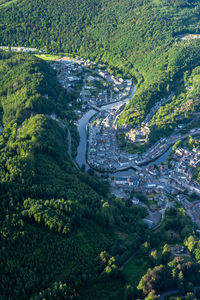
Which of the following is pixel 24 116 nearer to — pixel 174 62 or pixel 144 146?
pixel 144 146

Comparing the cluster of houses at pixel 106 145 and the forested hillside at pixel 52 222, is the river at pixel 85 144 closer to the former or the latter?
the cluster of houses at pixel 106 145

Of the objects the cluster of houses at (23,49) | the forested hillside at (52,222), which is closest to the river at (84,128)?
the forested hillside at (52,222)

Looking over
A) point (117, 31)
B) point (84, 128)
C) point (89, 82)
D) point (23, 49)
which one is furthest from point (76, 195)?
point (117, 31)

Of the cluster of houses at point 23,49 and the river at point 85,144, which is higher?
the cluster of houses at point 23,49

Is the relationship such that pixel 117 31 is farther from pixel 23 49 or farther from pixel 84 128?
pixel 84 128

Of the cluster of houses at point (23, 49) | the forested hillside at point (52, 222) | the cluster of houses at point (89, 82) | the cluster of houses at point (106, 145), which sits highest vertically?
the cluster of houses at point (23, 49)
